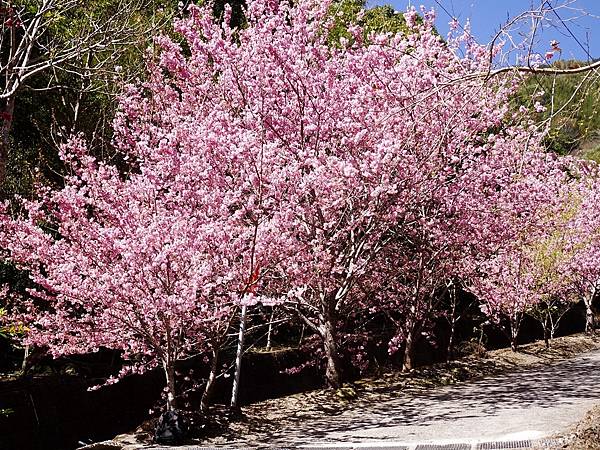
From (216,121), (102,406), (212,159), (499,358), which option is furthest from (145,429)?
(499,358)

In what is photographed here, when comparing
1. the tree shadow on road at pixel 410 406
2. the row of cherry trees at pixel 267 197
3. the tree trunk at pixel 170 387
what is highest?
the row of cherry trees at pixel 267 197

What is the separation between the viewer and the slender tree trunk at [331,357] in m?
10.1

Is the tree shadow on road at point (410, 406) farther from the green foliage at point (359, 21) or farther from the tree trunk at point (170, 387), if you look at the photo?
the green foliage at point (359, 21)

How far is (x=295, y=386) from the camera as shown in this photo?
11.7 meters

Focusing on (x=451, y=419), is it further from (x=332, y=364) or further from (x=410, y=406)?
(x=332, y=364)

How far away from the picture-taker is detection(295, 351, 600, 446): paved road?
6.80 metres

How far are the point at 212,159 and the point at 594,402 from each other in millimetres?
6628

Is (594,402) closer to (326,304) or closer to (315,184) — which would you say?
(326,304)

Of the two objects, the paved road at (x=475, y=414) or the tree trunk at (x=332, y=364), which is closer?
the paved road at (x=475, y=414)

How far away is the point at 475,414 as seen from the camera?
8109 mm

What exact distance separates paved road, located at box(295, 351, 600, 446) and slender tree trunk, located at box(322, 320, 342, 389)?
3.28 feet

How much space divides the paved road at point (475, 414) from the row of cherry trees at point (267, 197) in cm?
176

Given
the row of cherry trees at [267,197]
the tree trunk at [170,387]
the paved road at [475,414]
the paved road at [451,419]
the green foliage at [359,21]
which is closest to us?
the paved road at [451,419]

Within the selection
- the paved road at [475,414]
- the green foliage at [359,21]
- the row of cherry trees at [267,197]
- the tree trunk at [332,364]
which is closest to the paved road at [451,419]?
the paved road at [475,414]
